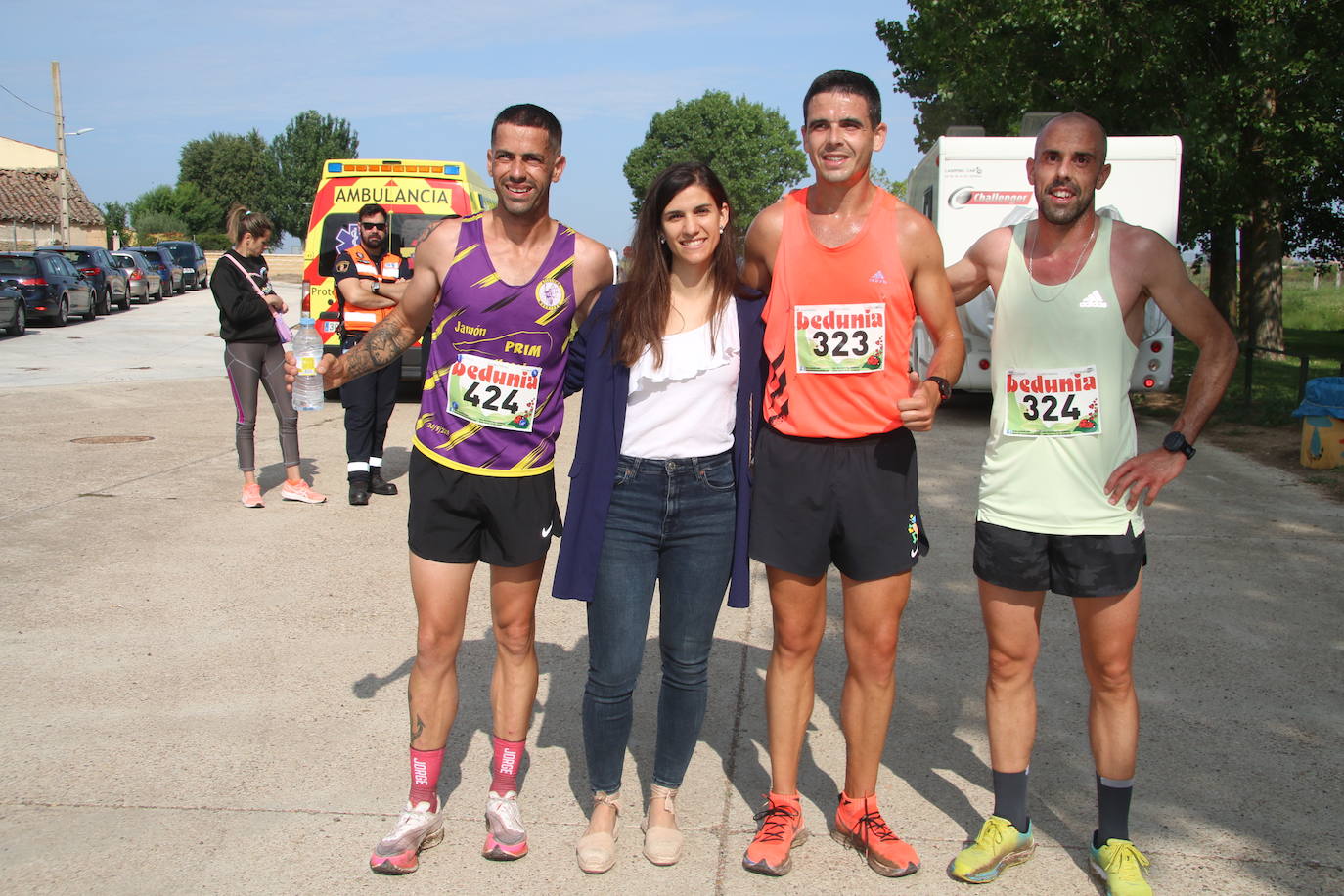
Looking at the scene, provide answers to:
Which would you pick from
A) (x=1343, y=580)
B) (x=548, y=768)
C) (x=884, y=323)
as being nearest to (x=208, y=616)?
(x=548, y=768)

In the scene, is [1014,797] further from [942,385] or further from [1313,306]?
[1313,306]

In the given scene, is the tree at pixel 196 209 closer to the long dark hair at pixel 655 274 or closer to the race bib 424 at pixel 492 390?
the race bib 424 at pixel 492 390

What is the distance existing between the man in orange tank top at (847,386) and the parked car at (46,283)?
27.0m

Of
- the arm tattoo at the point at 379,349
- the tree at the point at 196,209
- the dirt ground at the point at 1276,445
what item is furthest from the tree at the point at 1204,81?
the tree at the point at 196,209

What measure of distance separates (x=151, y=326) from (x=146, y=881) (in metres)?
28.8

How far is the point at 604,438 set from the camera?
11.2 ft

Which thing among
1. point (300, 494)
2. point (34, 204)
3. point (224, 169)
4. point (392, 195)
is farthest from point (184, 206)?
point (300, 494)

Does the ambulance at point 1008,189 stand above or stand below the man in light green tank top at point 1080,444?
above

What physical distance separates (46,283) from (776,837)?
28701mm

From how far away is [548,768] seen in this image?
4156mm

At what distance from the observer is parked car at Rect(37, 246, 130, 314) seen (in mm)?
31562

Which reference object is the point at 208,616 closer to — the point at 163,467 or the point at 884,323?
the point at 884,323

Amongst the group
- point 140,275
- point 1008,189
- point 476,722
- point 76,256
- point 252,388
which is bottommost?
point 476,722

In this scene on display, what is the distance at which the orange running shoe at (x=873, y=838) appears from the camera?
3.43m
